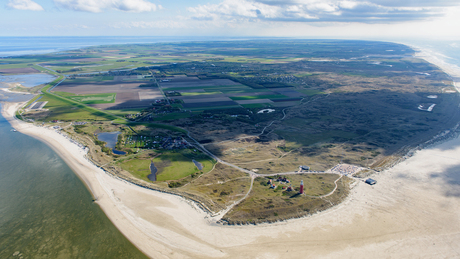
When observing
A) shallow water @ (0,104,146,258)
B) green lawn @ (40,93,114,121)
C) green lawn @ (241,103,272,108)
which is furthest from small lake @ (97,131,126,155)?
green lawn @ (241,103,272,108)

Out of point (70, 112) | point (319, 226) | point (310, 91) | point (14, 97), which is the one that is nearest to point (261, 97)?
point (310, 91)

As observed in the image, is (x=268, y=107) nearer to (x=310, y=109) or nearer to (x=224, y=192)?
(x=310, y=109)

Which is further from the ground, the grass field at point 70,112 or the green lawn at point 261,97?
the grass field at point 70,112

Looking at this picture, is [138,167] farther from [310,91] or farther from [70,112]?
[310,91]

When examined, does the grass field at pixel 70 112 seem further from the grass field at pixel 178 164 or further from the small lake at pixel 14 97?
Result: the grass field at pixel 178 164

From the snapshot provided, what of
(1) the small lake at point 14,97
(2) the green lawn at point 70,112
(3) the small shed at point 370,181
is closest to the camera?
(3) the small shed at point 370,181

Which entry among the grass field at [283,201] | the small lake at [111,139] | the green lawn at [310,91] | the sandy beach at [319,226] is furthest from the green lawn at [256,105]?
the sandy beach at [319,226]
